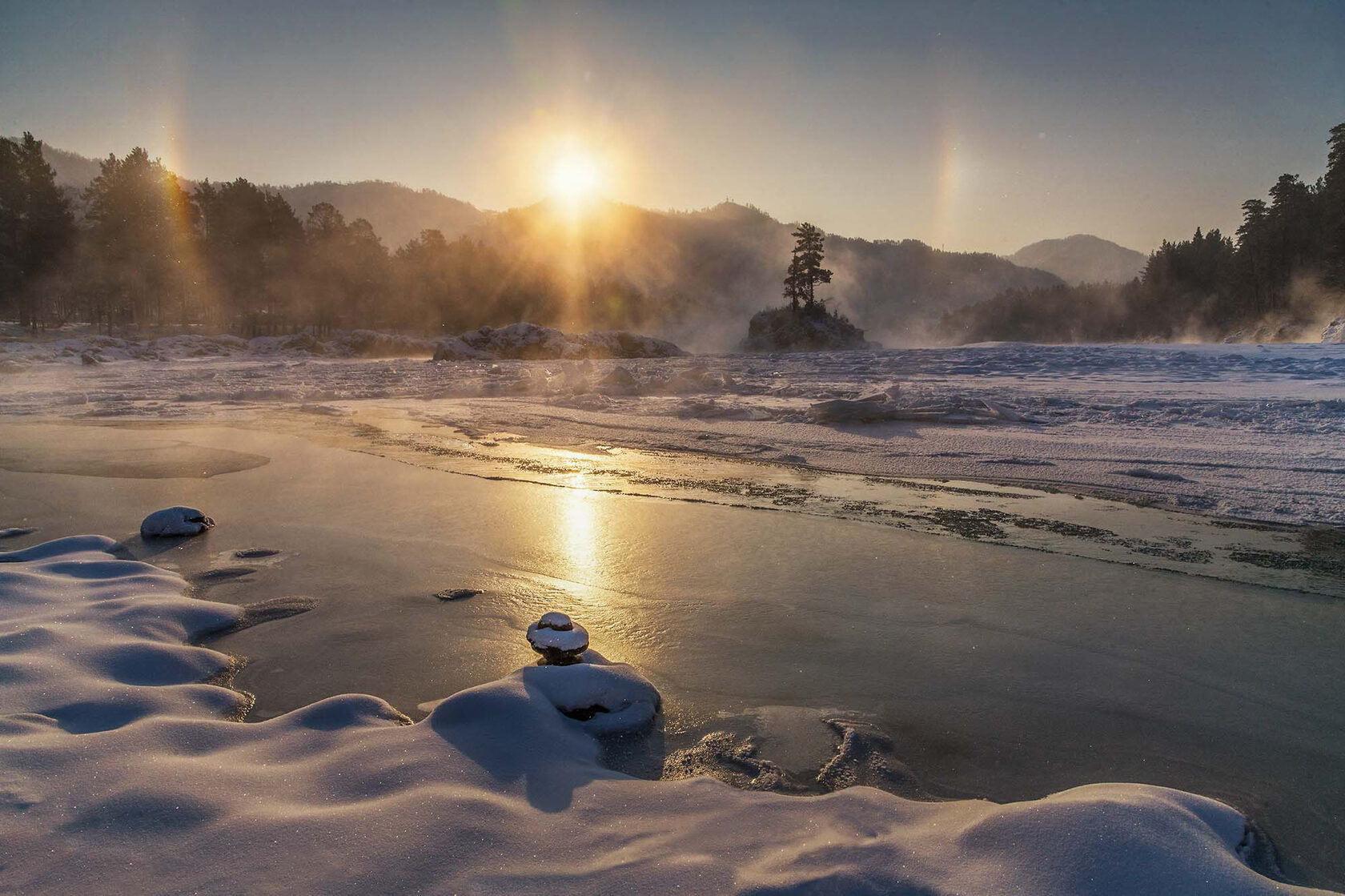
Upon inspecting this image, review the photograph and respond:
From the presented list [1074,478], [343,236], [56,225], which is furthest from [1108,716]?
[343,236]

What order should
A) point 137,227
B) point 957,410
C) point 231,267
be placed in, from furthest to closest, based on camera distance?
point 231,267 → point 137,227 → point 957,410

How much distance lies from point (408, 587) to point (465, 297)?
52.0m

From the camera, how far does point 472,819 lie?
163cm

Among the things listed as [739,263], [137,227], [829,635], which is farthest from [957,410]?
[739,263]

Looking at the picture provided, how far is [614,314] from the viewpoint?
2176 inches

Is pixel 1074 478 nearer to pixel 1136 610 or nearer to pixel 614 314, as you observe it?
pixel 1136 610

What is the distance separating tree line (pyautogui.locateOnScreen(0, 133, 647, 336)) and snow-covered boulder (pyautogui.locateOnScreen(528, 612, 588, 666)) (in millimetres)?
45185

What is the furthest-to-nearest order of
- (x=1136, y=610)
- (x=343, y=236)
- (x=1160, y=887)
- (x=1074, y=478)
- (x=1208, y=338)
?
(x=343, y=236) → (x=1208, y=338) → (x=1074, y=478) → (x=1136, y=610) → (x=1160, y=887)

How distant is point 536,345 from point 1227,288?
3547 centimetres

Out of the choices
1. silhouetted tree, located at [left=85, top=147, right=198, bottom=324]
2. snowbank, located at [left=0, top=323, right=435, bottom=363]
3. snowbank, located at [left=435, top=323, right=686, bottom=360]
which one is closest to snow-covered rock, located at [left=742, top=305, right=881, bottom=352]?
snowbank, located at [left=435, top=323, right=686, bottom=360]

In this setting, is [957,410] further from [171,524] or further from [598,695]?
[171,524]

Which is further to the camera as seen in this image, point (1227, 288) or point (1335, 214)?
point (1227, 288)

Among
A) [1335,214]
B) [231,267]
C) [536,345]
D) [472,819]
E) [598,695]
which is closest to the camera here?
[472,819]

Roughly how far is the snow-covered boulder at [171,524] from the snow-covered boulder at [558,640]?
2.99m
